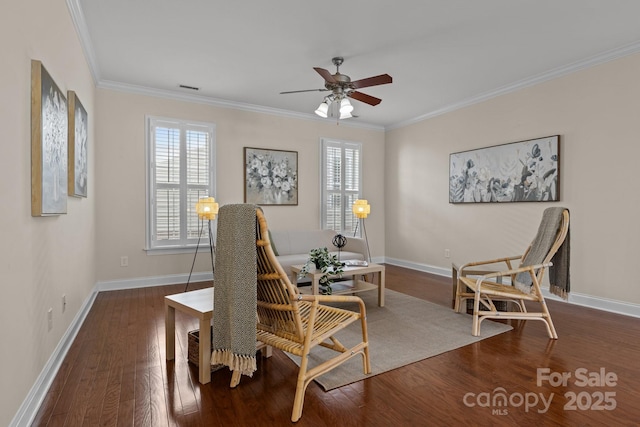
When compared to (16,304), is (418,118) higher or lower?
higher

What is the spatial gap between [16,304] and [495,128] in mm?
5466

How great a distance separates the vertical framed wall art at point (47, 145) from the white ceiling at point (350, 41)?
1.16 m

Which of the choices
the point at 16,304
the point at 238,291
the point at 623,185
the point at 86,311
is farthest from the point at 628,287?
the point at 86,311

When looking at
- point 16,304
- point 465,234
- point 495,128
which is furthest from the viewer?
point 465,234

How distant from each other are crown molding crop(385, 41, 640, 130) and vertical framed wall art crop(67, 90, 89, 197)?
5.01 metres

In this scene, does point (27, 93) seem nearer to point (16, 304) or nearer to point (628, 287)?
point (16, 304)

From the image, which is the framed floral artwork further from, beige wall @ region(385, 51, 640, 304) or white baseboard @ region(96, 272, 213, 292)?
beige wall @ region(385, 51, 640, 304)

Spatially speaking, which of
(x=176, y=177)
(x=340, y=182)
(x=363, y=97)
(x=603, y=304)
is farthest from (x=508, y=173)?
(x=176, y=177)

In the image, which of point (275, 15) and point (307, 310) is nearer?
point (307, 310)

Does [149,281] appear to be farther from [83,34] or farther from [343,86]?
[343,86]

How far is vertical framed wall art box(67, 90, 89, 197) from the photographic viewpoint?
292cm

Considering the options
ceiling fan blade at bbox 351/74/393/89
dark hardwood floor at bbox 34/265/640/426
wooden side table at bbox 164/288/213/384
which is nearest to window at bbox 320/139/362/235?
ceiling fan blade at bbox 351/74/393/89

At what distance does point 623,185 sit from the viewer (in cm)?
374

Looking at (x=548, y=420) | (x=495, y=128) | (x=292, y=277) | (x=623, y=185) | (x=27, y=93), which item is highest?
(x=495, y=128)
